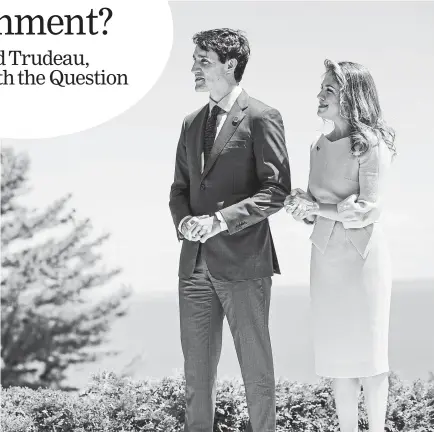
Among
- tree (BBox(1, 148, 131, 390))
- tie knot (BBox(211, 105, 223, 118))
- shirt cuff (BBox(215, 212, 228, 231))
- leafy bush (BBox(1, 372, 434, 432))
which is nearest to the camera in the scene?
shirt cuff (BBox(215, 212, 228, 231))

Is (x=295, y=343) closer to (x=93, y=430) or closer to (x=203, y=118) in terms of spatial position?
(x=93, y=430)

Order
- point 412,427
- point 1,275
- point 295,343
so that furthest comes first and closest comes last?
1. point 1,275
2. point 295,343
3. point 412,427

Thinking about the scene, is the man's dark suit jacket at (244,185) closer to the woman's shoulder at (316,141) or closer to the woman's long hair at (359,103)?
the woman's shoulder at (316,141)

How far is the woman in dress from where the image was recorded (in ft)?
12.6

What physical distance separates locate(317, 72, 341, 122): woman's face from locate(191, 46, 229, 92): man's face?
461mm

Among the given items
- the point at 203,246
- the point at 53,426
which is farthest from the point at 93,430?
the point at 203,246

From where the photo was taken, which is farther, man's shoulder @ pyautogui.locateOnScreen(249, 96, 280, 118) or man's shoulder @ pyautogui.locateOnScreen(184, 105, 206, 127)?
man's shoulder @ pyautogui.locateOnScreen(184, 105, 206, 127)

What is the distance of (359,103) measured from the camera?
388 centimetres

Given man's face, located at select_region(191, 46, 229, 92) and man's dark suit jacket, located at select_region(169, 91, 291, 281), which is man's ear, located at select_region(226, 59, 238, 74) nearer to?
man's face, located at select_region(191, 46, 229, 92)

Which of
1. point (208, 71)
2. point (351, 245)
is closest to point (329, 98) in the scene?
point (208, 71)

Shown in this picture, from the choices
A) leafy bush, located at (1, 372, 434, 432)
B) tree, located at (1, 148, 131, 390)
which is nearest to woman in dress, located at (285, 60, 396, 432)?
leafy bush, located at (1, 372, 434, 432)

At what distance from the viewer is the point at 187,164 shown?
4113 millimetres

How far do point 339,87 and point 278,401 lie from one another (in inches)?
84.6

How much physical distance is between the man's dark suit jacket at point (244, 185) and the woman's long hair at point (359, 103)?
0.32 metres
